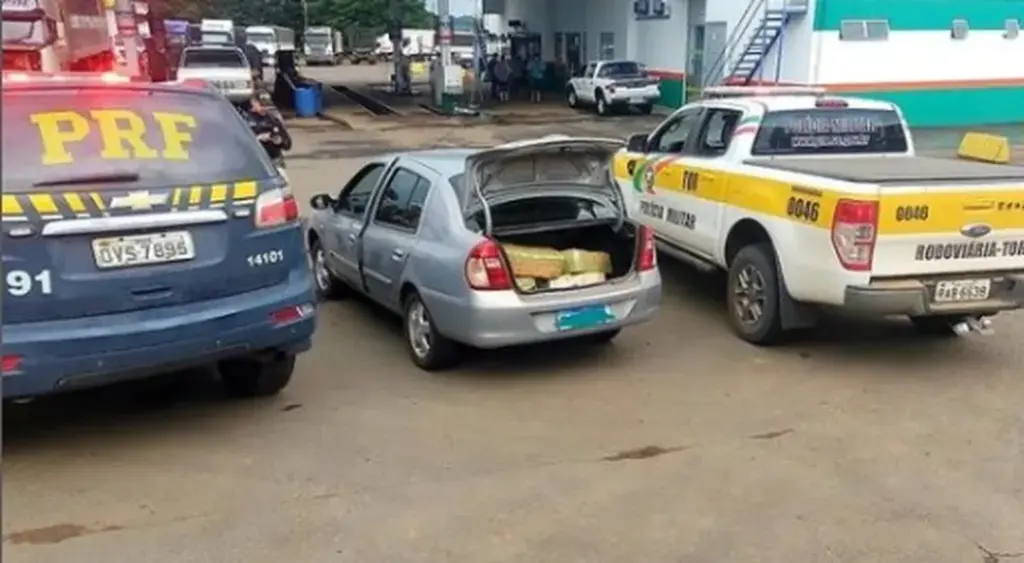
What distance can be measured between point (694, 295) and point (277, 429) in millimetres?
4219

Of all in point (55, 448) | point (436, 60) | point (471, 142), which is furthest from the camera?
point (436, 60)

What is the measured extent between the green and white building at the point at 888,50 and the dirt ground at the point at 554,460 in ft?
63.8

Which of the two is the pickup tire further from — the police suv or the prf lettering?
the prf lettering

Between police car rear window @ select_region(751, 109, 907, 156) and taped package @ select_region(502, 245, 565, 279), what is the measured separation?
2065 millimetres

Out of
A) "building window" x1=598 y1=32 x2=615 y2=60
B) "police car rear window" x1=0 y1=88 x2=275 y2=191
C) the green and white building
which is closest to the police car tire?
"police car rear window" x1=0 y1=88 x2=275 y2=191

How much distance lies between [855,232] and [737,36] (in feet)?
74.5

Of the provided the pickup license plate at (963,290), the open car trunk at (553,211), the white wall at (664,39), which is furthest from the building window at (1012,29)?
the open car trunk at (553,211)

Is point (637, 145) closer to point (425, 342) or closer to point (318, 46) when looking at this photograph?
point (425, 342)

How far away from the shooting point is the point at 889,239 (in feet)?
18.5

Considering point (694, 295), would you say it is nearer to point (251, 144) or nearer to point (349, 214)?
point (349, 214)

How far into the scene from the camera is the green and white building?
24.5m

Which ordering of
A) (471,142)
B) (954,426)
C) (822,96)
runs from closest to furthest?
(954,426), (822,96), (471,142)

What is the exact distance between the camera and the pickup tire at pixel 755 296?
642cm

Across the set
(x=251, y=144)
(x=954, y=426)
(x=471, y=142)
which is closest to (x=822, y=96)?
(x=954, y=426)
